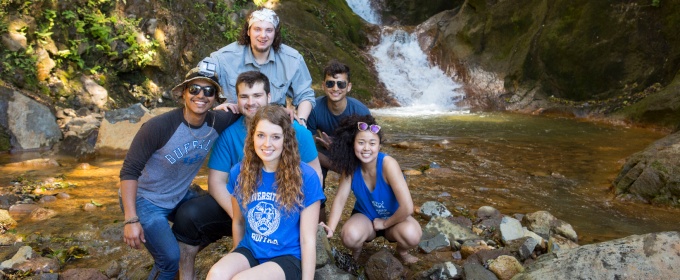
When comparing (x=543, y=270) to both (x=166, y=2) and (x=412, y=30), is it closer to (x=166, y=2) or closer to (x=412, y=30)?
(x=166, y=2)

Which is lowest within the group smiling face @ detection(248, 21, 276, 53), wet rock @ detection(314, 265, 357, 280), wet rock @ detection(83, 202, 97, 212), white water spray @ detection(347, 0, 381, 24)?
wet rock @ detection(314, 265, 357, 280)

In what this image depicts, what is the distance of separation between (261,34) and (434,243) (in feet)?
7.41

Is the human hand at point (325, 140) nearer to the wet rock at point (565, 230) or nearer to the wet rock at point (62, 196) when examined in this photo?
the wet rock at point (565, 230)

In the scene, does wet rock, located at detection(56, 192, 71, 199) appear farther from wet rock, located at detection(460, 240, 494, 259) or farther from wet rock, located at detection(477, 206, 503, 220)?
wet rock, located at detection(477, 206, 503, 220)

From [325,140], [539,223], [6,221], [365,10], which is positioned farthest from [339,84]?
[365,10]

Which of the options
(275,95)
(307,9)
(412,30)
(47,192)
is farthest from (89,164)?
(412,30)

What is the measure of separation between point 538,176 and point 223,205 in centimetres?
551

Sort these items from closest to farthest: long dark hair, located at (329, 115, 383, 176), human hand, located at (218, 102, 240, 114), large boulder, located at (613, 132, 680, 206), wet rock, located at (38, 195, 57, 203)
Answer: human hand, located at (218, 102, 240, 114)
long dark hair, located at (329, 115, 383, 176)
wet rock, located at (38, 195, 57, 203)
large boulder, located at (613, 132, 680, 206)

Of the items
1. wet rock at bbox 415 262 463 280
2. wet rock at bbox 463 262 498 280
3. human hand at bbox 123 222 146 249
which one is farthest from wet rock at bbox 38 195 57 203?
wet rock at bbox 463 262 498 280

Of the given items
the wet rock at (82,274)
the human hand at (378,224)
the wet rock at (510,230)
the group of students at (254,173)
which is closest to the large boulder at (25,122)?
the wet rock at (82,274)

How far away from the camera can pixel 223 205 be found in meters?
3.30

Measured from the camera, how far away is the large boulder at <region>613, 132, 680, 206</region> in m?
5.88

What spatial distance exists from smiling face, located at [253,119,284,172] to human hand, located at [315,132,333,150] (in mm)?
1114

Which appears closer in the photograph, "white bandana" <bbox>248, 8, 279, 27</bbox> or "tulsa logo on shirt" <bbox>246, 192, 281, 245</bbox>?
"tulsa logo on shirt" <bbox>246, 192, 281, 245</bbox>
